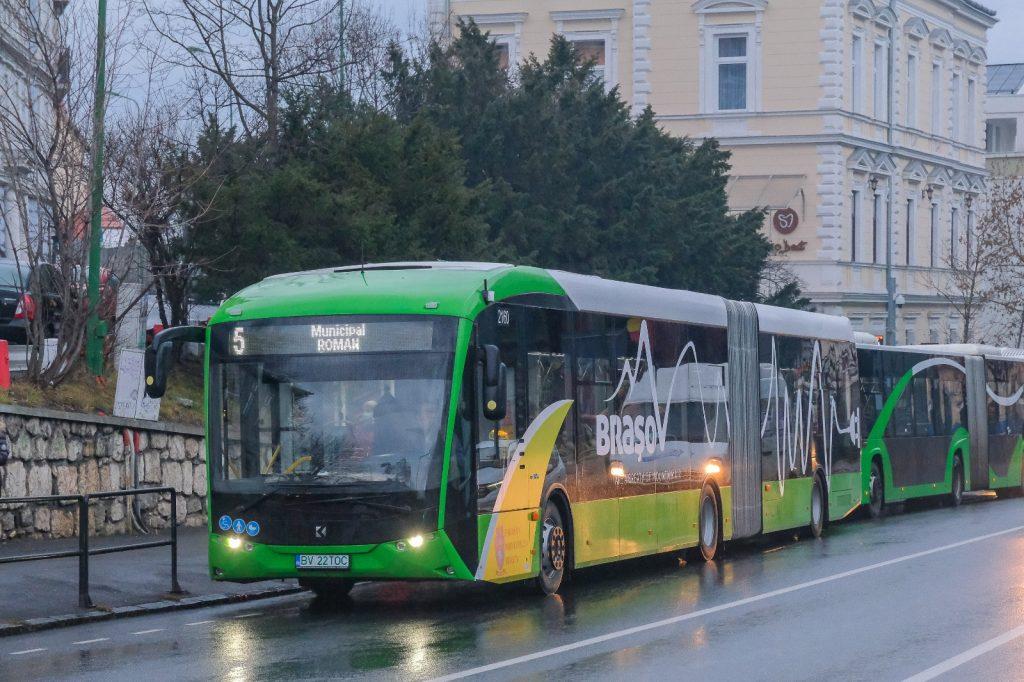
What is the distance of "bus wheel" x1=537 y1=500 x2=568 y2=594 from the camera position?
681 inches

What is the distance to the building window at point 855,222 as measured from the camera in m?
65.7

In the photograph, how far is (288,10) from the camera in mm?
33219

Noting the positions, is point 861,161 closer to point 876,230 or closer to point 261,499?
point 876,230

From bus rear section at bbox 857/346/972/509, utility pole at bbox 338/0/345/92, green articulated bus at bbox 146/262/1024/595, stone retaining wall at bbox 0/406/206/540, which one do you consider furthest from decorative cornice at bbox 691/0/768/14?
green articulated bus at bbox 146/262/1024/595

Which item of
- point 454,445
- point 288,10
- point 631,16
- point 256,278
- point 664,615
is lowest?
point 664,615

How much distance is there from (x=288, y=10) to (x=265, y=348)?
18.1m

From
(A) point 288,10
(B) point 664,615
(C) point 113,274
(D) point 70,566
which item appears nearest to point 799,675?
(B) point 664,615

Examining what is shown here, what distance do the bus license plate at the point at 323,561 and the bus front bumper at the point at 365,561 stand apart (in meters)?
0.03

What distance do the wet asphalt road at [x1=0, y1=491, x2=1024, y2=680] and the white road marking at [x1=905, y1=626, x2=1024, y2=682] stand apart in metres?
0.03

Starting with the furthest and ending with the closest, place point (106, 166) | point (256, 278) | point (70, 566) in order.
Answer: point (256, 278) < point (106, 166) < point (70, 566)

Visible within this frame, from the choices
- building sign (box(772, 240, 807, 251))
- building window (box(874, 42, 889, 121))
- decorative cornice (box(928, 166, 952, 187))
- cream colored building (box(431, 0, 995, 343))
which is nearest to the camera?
building sign (box(772, 240, 807, 251))

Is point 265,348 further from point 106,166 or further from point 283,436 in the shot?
point 106,166

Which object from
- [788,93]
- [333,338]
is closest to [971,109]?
[788,93]

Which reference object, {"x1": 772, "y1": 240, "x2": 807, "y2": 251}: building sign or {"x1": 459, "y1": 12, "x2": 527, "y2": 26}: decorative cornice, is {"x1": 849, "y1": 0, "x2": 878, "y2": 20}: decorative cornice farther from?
{"x1": 459, "y1": 12, "x2": 527, "y2": 26}: decorative cornice
